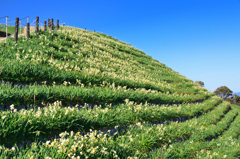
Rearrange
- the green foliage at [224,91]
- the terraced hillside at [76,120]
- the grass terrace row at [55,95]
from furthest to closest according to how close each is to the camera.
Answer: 1. the green foliage at [224,91]
2. the grass terrace row at [55,95]
3. the terraced hillside at [76,120]

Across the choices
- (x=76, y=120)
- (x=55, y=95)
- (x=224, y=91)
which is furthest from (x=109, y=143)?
(x=224, y=91)

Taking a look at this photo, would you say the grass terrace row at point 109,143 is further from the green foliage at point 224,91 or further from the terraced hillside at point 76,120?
the green foliage at point 224,91

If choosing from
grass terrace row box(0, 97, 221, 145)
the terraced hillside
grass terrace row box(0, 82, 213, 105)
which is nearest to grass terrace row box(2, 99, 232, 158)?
the terraced hillside

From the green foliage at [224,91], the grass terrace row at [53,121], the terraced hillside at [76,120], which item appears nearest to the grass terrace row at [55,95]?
the terraced hillside at [76,120]

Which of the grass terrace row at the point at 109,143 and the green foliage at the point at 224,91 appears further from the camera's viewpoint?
the green foliage at the point at 224,91

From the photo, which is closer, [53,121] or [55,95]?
[53,121]

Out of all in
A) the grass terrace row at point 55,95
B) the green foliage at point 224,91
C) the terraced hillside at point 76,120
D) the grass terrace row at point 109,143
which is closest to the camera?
the grass terrace row at point 109,143

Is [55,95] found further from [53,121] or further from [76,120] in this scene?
[53,121]

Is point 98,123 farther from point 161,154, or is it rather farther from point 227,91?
point 227,91

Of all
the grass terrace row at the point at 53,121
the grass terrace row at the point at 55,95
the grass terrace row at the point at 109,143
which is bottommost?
the grass terrace row at the point at 109,143

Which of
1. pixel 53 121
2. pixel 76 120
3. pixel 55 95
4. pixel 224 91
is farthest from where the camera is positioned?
pixel 224 91

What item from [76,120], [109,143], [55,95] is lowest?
[109,143]

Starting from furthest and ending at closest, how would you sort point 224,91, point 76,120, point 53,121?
point 224,91 → point 76,120 → point 53,121

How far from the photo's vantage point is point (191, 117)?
1430 cm
